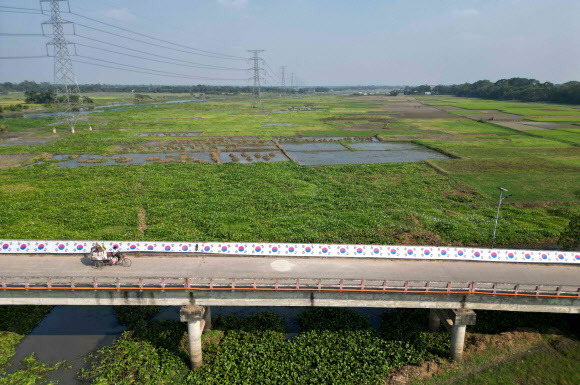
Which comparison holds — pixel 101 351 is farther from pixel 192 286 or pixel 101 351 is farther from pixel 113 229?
pixel 113 229

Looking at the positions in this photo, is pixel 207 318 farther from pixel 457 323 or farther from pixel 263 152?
pixel 263 152

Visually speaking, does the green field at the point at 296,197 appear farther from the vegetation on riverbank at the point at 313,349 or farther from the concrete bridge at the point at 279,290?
the concrete bridge at the point at 279,290

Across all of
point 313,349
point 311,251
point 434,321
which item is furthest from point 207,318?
point 434,321

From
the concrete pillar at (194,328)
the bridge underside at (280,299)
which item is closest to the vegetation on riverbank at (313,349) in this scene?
the concrete pillar at (194,328)

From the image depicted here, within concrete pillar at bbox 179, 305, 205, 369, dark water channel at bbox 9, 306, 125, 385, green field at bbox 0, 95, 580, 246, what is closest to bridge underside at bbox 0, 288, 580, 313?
concrete pillar at bbox 179, 305, 205, 369

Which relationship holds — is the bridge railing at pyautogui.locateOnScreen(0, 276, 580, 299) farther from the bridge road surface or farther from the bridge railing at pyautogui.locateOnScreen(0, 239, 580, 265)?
the bridge railing at pyautogui.locateOnScreen(0, 239, 580, 265)

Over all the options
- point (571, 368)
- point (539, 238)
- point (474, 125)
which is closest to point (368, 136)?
point (474, 125)

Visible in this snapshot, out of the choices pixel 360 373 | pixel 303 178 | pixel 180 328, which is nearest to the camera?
pixel 360 373
